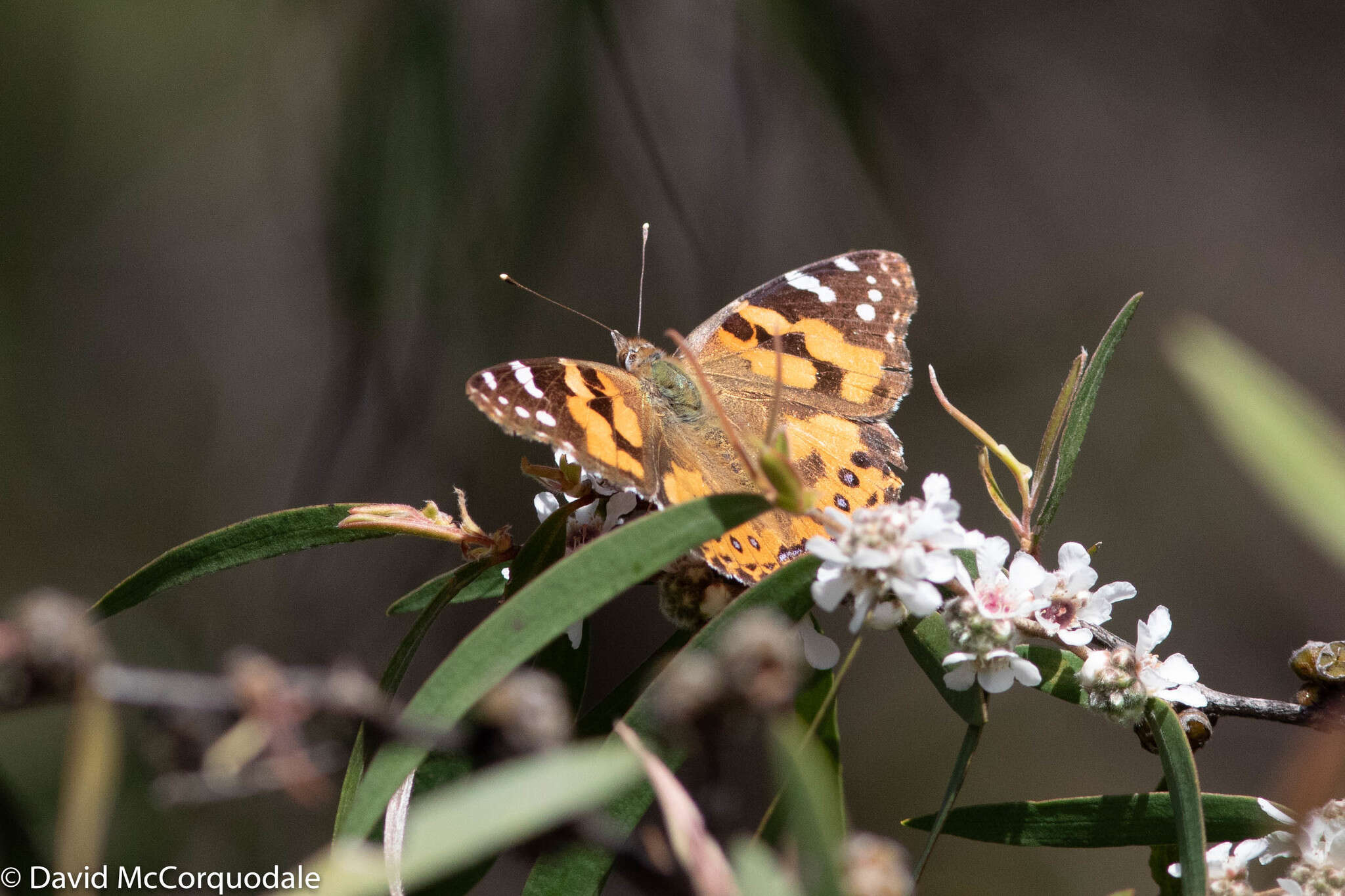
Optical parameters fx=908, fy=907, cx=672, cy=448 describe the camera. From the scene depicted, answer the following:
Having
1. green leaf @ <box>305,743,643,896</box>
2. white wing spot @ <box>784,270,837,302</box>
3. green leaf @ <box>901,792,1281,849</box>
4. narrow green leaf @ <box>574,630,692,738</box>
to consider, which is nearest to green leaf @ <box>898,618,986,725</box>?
green leaf @ <box>901,792,1281,849</box>

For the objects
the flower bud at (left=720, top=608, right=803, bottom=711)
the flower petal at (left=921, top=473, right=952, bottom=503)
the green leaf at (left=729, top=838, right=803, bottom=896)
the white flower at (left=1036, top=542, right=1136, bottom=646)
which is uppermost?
the flower bud at (left=720, top=608, right=803, bottom=711)

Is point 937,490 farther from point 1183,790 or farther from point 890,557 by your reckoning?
point 1183,790

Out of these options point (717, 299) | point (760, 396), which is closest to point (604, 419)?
point (760, 396)

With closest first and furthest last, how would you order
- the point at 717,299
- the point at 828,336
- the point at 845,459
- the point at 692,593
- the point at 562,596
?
1. the point at 562,596
2. the point at 692,593
3. the point at 845,459
4. the point at 828,336
5. the point at 717,299

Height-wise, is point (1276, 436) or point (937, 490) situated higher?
point (1276, 436)

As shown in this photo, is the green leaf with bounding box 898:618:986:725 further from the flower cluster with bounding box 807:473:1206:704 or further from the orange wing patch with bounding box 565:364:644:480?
the orange wing patch with bounding box 565:364:644:480

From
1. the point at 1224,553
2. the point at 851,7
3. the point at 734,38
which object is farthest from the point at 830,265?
the point at 1224,553
